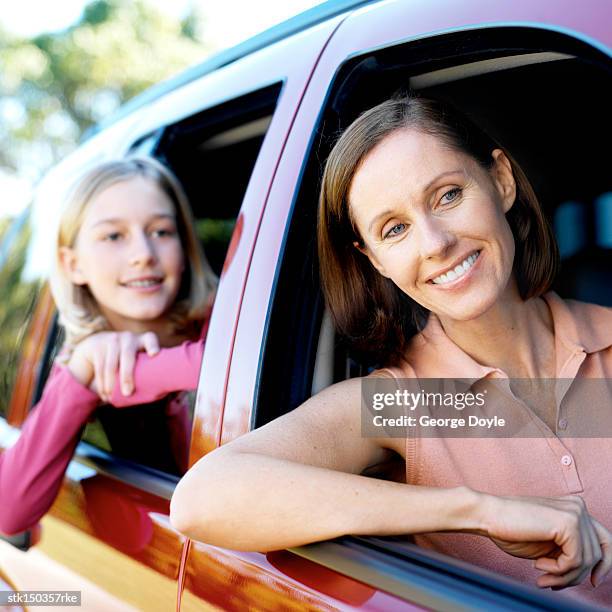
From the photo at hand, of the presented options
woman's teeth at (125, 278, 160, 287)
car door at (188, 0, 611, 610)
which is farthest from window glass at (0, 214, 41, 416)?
car door at (188, 0, 611, 610)

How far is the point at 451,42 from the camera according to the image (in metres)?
1.49

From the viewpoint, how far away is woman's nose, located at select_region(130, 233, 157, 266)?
7.75 feet

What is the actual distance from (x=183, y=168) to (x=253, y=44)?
688 mm

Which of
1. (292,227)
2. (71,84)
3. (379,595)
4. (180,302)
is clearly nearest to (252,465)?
(379,595)

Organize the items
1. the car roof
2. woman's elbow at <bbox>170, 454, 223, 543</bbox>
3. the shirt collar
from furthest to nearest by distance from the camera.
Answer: the car roof < the shirt collar < woman's elbow at <bbox>170, 454, 223, 543</bbox>

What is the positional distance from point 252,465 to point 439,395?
40cm

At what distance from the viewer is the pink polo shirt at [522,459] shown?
1.40 meters

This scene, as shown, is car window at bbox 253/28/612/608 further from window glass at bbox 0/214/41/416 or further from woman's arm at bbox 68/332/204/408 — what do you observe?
window glass at bbox 0/214/41/416

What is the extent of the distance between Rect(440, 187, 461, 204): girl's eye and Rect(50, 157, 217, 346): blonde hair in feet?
3.64

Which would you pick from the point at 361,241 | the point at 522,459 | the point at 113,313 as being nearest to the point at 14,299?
the point at 113,313

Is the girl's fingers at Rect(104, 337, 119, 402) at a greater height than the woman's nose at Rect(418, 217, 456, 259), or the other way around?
the woman's nose at Rect(418, 217, 456, 259)

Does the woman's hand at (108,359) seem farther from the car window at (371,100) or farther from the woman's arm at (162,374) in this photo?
the car window at (371,100)

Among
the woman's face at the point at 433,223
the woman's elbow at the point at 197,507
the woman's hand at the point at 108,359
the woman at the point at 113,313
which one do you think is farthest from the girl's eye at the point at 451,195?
the woman's hand at the point at 108,359

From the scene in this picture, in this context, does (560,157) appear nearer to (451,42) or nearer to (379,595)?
(451,42)
